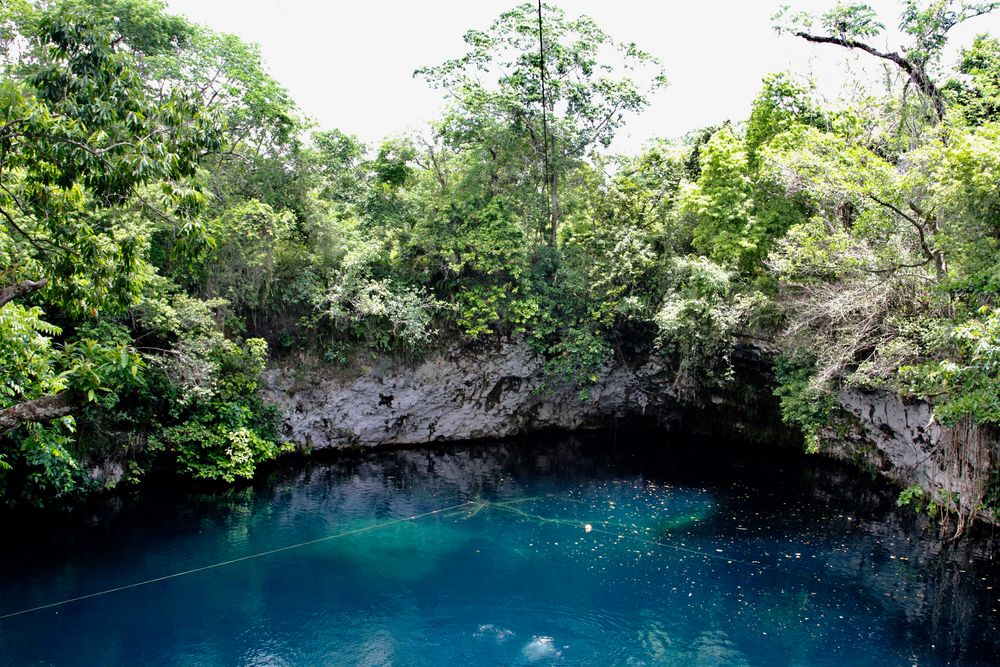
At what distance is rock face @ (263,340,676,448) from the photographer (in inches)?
552

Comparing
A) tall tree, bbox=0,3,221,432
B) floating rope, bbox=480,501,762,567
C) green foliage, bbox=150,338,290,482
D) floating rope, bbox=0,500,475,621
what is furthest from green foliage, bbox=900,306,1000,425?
green foliage, bbox=150,338,290,482

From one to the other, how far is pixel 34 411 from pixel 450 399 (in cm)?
1084

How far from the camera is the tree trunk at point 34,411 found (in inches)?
179

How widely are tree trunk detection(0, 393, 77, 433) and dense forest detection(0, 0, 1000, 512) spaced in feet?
2.76

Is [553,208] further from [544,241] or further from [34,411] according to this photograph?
[34,411]

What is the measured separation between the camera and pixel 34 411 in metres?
4.60

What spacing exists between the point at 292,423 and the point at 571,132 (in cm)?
851

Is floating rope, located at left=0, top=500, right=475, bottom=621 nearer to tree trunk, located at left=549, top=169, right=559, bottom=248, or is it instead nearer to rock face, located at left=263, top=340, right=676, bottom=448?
rock face, located at left=263, top=340, right=676, bottom=448

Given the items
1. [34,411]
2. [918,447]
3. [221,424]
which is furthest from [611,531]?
[34,411]

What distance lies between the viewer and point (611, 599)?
27.3 feet

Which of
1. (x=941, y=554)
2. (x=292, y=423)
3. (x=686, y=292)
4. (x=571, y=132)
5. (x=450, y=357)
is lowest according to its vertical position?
(x=941, y=554)

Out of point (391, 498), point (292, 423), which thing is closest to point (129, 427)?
point (292, 423)

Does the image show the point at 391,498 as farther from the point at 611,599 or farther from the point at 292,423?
the point at 611,599

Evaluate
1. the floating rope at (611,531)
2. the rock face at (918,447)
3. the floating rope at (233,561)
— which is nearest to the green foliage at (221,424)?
the floating rope at (233,561)
